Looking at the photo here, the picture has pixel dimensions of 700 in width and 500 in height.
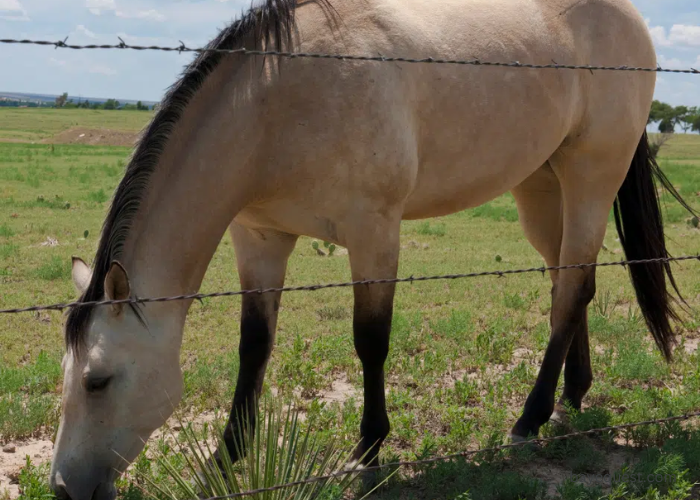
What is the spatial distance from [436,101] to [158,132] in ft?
4.39

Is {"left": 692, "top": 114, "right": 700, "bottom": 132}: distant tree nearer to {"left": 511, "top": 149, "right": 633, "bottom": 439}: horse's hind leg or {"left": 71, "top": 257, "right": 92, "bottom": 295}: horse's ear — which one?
{"left": 511, "top": 149, "right": 633, "bottom": 439}: horse's hind leg

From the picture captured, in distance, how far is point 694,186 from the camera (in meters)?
16.1

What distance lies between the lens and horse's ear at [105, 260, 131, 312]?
2.60m

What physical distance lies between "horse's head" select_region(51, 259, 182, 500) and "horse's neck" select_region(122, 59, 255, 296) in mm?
182

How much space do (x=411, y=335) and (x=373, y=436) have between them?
2.13 meters

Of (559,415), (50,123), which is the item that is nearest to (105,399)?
(559,415)

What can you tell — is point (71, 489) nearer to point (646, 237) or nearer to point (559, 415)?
point (559, 415)

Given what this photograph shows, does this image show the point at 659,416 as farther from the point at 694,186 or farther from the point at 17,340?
the point at 694,186

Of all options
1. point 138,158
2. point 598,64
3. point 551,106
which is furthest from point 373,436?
point 598,64

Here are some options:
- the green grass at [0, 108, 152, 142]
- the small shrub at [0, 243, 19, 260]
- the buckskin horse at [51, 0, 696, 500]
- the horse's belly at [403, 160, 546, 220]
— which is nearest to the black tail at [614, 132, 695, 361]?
the buckskin horse at [51, 0, 696, 500]

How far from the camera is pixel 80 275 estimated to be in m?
3.04

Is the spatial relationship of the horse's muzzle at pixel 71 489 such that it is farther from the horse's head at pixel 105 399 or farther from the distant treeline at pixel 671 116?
the distant treeline at pixel 671 116

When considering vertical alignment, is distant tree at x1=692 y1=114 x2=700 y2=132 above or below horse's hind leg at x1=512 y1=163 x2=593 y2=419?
above

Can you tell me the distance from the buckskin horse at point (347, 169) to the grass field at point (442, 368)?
33cm
